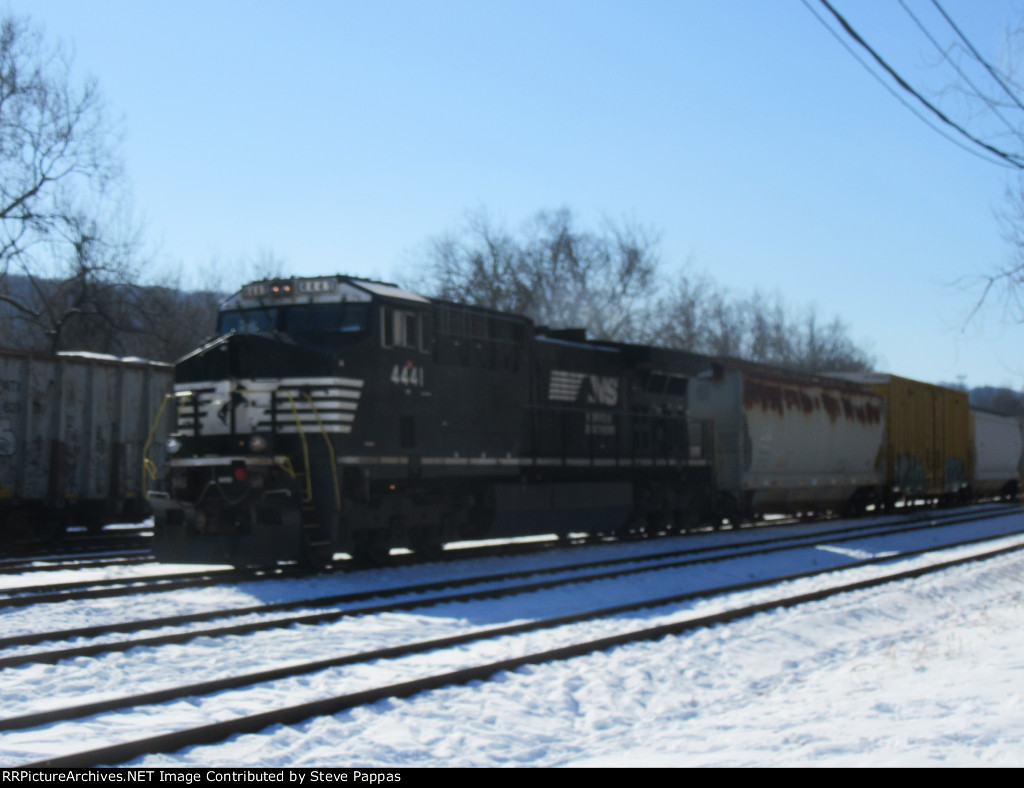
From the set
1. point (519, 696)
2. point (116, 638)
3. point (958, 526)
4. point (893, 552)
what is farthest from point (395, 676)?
point (958, 526)

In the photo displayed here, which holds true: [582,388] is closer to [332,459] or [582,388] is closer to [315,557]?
[332,459]

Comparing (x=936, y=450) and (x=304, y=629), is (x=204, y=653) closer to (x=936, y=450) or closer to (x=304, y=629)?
(x=304, y=629)

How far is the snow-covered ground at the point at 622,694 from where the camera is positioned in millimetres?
5320

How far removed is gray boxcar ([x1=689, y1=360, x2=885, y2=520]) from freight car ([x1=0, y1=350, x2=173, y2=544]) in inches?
420

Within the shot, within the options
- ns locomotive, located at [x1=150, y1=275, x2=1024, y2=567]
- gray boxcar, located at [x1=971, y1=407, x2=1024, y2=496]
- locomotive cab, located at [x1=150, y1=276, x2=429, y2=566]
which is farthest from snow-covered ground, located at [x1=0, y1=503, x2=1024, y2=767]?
gray boxcar, located at [x1=971, y1=407, x2=1024, y2=496]

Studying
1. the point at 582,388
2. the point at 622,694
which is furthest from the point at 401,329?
the point at 622,694

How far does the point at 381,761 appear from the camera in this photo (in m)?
5.19

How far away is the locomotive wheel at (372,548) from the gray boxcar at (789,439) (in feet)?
29.4

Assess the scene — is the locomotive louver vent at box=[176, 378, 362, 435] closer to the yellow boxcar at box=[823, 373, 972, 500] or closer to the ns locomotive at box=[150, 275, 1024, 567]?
the ns locomotive at box=[150, 275, 1024, 567]

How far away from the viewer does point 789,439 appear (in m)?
22.8

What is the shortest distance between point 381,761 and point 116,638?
4235 mm

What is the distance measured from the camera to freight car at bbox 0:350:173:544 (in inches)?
643

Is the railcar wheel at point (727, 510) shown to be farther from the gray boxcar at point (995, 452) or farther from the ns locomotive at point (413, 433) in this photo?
the gray boxcar at point (995, 452)

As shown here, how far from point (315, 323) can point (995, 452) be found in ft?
105
